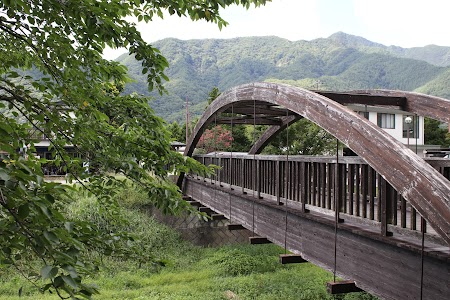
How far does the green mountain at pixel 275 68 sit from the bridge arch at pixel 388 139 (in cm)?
4804

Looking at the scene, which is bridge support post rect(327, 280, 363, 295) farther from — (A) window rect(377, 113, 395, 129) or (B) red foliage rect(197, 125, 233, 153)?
(A) window rect(377, 113, 395, 129)

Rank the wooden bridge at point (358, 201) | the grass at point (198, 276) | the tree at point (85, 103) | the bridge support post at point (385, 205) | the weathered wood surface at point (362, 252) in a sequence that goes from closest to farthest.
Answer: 1. the tree at point (85, 103)
2. the wooden bridge at point (358, 201)
3. the weathered wood surface at point (362, 252)
4. the bridge support post at point (385, 205)
5. the grass at point (198, 276)

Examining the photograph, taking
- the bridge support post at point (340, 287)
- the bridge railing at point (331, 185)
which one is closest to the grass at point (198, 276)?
the bridge railing at point (331, 185)

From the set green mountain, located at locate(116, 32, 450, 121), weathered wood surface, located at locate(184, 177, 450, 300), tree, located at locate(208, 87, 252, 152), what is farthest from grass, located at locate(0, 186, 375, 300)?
green mountain, located at locate(116, 32, 450, 121)

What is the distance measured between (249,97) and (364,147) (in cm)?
320

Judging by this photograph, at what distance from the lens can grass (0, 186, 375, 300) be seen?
10.9 m

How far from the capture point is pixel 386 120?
25.5 m

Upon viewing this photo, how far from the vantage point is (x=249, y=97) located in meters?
6.46

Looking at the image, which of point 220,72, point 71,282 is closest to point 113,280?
point 71,282

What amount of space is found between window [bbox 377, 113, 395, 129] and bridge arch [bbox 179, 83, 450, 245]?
20.7 metres

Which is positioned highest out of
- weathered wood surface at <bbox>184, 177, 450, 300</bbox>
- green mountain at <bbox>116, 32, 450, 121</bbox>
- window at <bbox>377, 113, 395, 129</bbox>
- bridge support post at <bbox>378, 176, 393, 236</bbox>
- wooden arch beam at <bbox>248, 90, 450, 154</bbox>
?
green mountain at <bbox>116, 32, 450, 121</bbox>

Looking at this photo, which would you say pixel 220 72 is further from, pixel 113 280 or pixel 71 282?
pixel 71 282

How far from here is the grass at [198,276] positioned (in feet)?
35.9

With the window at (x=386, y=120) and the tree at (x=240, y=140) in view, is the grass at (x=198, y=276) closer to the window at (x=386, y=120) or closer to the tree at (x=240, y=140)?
the tree at (x=240, y=140)
